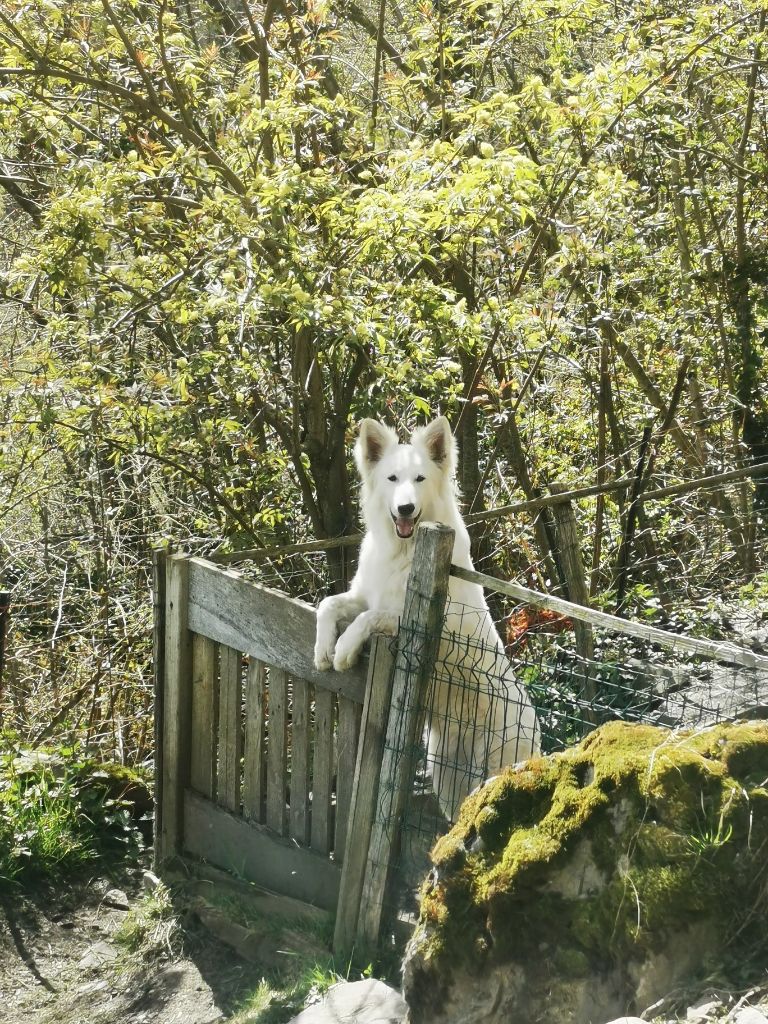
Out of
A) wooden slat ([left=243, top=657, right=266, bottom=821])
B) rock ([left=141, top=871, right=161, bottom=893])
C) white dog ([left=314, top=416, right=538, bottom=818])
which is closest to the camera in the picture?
white dog ([left=314, top=416, right=538, bottom=818])

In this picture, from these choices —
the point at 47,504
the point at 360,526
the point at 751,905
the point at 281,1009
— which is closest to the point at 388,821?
the point at 281,1009

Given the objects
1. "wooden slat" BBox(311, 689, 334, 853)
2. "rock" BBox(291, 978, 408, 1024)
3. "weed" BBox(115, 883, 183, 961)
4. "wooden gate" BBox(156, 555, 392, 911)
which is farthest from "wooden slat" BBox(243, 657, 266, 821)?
"rock" BBox(291, 978, 408, 1024)

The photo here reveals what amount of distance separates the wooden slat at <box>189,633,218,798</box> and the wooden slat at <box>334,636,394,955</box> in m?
1.30

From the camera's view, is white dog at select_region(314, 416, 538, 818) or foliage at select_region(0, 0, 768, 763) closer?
white dog at select_region(314, 416, 538, 818)

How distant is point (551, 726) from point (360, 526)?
2536 mm

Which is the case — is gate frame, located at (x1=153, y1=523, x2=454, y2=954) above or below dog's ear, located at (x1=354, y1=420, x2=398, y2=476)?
below

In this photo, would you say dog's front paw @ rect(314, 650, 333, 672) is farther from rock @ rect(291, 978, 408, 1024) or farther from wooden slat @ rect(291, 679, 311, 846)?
rock @ rect(291, 978, 408, 1024)

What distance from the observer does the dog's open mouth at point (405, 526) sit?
5.00m

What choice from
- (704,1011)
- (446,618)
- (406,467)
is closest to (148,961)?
(446,618)

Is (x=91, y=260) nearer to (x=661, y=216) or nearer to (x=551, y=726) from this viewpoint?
(x=551, y=726)

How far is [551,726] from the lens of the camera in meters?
4.89

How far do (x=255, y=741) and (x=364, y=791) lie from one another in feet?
3.19

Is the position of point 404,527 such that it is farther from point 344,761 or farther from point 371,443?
point 344,761

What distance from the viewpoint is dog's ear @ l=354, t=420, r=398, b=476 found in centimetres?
527
